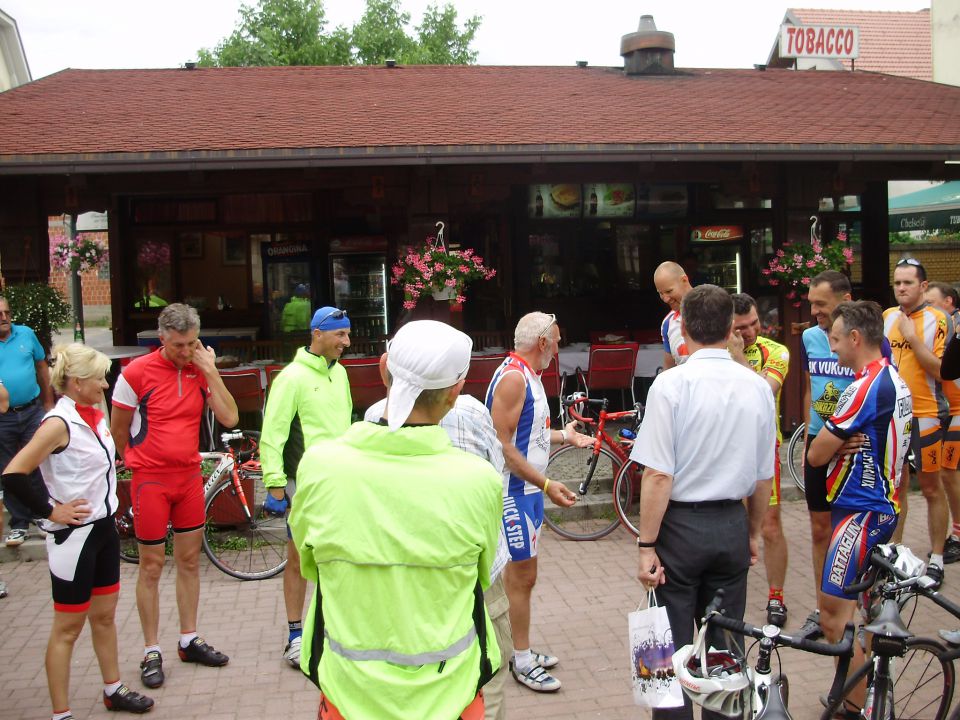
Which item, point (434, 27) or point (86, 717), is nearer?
point (86, 717)

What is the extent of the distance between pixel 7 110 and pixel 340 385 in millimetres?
8167

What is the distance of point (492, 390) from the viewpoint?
14.7ft

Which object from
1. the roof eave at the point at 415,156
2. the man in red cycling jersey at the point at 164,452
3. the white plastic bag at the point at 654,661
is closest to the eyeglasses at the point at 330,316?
the man in red cycling jersey at the point at 164,452

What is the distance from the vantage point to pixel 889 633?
3121 mm

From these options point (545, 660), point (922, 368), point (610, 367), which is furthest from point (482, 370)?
point (545, 660)

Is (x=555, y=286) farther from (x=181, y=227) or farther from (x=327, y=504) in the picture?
(x=327, y=504)

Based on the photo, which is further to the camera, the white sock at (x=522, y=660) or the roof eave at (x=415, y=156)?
the roof eave at (x=415, y=156)

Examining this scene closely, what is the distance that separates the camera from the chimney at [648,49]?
14.7 m

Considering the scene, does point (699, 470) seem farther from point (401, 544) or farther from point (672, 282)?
point (672, 282)

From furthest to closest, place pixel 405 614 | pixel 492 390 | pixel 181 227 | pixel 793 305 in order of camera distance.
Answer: pixel 181 227 → pixel 793 305 → pixel 492 390 → pixel 405 614

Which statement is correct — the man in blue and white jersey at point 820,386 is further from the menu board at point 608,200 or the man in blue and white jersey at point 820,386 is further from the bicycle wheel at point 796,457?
the menu board at point 608,200

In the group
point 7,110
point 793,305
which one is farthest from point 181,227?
point 793,305

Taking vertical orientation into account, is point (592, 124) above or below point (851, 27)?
below

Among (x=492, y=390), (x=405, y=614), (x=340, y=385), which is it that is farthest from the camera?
(x=340, y=385)
